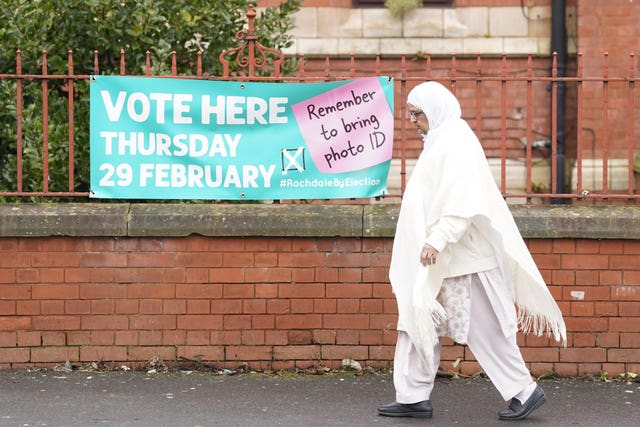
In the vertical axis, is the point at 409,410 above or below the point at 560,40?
below

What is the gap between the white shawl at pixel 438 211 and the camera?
221 inches

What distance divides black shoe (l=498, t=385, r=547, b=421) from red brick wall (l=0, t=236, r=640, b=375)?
3.63 feet

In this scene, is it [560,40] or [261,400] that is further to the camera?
[560,40]

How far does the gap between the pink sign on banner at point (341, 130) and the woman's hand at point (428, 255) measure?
5.41 ft

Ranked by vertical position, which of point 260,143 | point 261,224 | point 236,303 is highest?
point 260,143

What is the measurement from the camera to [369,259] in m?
6.94

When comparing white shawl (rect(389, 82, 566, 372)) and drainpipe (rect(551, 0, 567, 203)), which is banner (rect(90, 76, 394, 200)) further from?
drainpipe (rect(551, 0, 567, 203))

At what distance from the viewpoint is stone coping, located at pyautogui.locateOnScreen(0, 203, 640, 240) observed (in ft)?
22.5

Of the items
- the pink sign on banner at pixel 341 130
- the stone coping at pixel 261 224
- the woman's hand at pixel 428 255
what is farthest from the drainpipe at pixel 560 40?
the woman's hand at pixel 428 255

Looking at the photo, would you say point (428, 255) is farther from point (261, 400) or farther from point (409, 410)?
point (261, 400)

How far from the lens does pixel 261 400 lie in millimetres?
6320

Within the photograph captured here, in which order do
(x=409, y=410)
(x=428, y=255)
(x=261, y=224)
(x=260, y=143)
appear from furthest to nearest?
(x=260, y=143)
(x=261, y=224)
(x=409, y=410)
(x=428, y=255)

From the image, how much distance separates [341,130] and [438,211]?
5.25 ft

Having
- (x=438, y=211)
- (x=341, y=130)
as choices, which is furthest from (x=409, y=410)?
(x=341, y=130)
